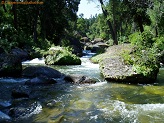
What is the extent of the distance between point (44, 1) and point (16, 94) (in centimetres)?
2738

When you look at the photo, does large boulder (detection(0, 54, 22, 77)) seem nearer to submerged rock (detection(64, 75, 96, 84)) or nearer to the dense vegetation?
submerged rock (detection(64, 75, 96, 84))

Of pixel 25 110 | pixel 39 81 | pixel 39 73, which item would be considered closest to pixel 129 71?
pixel 39 81

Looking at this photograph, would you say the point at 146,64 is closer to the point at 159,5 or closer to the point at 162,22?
the point at 159,5

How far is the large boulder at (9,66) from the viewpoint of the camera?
14.3 metres

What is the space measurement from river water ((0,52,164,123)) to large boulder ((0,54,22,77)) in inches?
72.1

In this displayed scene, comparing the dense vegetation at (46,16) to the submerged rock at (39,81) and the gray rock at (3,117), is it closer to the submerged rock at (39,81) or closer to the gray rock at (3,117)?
the submerged rock at (39,81)

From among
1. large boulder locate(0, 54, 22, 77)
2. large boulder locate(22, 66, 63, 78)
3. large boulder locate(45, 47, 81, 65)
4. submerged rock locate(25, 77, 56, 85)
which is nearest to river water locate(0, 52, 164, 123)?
submerged rock locate(25, 77, 56, 85)

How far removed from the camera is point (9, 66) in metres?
14.4

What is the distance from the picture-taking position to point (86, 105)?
862cm

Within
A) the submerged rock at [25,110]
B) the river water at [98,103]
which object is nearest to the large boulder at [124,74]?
the river water at [98,103]

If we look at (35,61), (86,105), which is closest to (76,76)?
(86,105)

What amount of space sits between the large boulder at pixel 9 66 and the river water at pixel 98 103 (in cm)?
183

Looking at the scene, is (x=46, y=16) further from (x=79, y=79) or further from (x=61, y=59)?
(x=79, y=79)

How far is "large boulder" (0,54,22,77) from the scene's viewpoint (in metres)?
14.3
